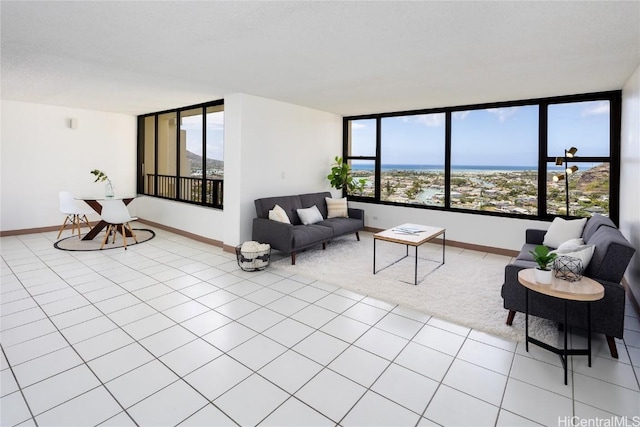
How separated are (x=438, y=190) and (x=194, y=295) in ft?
15.1

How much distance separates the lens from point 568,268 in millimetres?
2510

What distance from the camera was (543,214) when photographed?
518 cm

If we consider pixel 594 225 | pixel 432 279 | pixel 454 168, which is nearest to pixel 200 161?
pixel 432 279

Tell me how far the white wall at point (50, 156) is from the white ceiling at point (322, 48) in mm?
1329

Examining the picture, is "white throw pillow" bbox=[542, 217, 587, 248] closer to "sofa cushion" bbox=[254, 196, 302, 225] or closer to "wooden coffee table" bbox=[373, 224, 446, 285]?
"wooden coffee table" bbox=[373, 224, 446, 285]

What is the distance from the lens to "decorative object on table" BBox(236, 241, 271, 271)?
4379mm

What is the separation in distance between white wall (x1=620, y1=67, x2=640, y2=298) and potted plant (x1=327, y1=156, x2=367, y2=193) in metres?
3.95

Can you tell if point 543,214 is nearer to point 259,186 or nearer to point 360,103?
point 360,103

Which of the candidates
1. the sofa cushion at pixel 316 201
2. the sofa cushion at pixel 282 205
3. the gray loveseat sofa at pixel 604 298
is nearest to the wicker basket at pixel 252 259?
the sofa cushion at pixel 282 205

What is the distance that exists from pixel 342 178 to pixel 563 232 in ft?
12.2

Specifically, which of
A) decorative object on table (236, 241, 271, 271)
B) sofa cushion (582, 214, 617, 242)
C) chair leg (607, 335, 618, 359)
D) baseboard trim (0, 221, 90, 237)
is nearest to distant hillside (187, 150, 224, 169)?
decorative object on table (236, 241, 271, 271)

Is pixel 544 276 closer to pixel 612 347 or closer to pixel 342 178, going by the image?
pixel 612 347

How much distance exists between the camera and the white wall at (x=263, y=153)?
5.16m

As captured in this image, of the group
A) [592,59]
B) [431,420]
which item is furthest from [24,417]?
[592,59]
